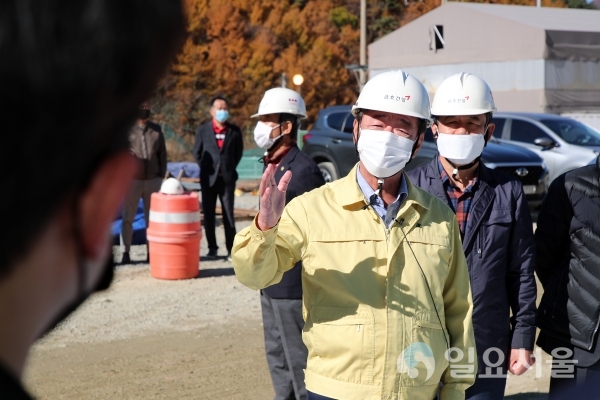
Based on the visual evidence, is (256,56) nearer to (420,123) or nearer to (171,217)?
(171,217)

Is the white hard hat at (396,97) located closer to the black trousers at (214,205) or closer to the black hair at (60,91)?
the black hair at (60,91)


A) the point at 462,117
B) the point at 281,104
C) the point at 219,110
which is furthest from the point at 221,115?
the point at 462,117

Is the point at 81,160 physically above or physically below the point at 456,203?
above

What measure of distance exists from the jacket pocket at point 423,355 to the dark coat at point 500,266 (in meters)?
0.94

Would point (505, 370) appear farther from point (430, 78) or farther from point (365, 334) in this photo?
point (430, 78)

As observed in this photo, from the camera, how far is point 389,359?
3371mm

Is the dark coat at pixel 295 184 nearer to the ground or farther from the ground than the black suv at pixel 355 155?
farther from the ground

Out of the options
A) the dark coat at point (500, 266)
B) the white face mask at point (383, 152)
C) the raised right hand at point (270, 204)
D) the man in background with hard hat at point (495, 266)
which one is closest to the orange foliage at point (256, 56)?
the man in background with hard hat at point (495, 266)

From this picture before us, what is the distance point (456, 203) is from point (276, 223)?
155 centimetres

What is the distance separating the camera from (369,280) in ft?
11.3

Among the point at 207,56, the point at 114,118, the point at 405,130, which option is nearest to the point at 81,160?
the point at 114,118

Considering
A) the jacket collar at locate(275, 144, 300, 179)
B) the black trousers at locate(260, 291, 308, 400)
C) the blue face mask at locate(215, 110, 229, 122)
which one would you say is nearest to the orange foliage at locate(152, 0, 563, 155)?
the blue face mask at locate(215, 110, 229, 122)

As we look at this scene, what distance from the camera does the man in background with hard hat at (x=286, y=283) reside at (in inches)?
219

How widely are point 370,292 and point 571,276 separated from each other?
1.63 m
